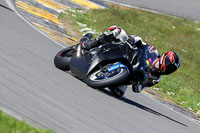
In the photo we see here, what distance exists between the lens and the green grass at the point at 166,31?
14780 mm

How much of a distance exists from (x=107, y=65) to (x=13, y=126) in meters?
4.09

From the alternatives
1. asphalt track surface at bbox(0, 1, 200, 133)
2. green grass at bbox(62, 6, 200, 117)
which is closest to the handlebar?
asphalt track surface at bbox(0, 1, 200, 133)

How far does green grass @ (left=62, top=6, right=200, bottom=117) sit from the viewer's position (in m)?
14.8

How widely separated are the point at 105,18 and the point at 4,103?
587 inches

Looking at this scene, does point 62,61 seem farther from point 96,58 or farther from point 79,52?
point 96,58

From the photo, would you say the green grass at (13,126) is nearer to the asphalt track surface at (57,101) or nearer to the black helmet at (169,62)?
the asphalt track surface at (57,101)

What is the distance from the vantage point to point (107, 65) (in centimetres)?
793

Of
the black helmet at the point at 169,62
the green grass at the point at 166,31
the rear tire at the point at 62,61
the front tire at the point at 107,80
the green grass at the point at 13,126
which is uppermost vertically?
the green grass at the point at 13,126

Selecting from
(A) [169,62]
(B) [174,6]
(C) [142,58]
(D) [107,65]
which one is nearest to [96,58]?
(D) [107,65]

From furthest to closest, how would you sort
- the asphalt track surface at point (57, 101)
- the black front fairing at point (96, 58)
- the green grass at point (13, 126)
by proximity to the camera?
the black front fairing at point (96, 58), the asphalt track surface at point (57, 101), the green grass at point (13, 126)

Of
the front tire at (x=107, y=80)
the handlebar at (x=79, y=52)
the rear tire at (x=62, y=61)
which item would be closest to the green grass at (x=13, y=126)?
the front tire at (x=107, y=80)

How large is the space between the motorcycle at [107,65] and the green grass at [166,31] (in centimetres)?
504

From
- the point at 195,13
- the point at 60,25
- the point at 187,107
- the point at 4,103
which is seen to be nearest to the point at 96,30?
the point at 60,25

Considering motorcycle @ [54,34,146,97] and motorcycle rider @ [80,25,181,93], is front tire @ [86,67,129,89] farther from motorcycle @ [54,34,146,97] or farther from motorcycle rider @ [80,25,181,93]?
motorcycle rider @ [80,25,181,93]
